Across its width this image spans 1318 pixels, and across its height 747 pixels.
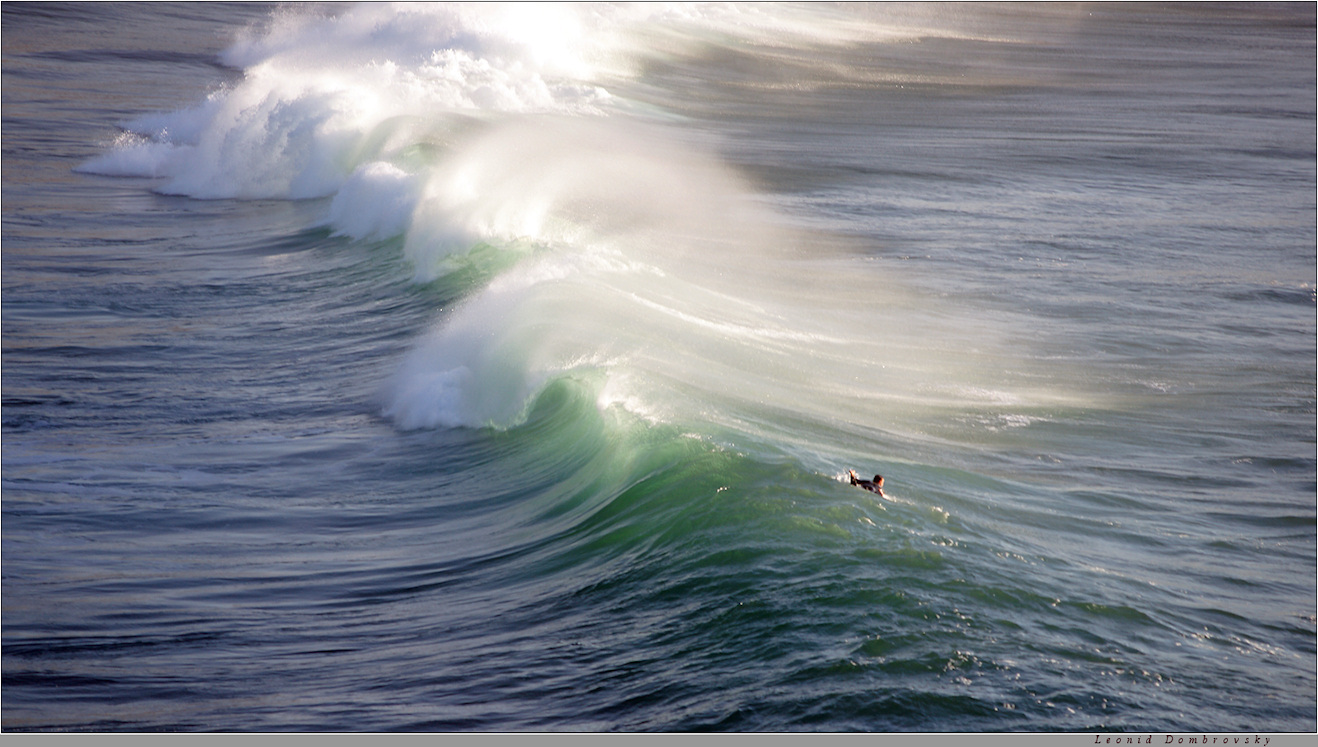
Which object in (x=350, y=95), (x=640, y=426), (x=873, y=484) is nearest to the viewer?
(x=873, y=484)

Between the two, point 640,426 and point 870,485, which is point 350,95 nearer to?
point 640,426

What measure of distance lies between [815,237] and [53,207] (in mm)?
12373

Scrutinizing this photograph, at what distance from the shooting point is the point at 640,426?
9.49 meters

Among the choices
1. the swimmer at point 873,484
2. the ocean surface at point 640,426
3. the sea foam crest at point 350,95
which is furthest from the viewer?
the sea foam crest at point 350,95

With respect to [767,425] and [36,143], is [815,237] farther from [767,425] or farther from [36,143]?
[36,143]

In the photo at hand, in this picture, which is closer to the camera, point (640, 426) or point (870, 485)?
point (870, 485)

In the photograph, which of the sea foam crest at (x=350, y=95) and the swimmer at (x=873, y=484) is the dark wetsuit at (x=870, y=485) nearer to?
the swimmer at (x=873, y=484)

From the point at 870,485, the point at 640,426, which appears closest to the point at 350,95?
the point at 640,426

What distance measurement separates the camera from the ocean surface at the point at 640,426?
252 inches

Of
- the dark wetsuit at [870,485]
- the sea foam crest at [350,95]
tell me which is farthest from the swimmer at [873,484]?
the sea foam crest at [350,95]

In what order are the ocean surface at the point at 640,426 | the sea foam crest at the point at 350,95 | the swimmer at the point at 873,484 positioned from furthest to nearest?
the sea foam crest at the point at 350,95
the swimmer at the point at 873,484
the ocean surface at the point at 640,426

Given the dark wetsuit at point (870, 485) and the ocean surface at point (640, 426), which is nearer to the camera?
the ocean surface at point (640, 426)

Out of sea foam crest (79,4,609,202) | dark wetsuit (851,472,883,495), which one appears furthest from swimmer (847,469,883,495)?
sea foam crest (79,4,609,202)

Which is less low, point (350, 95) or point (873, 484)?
point (350, 95)
